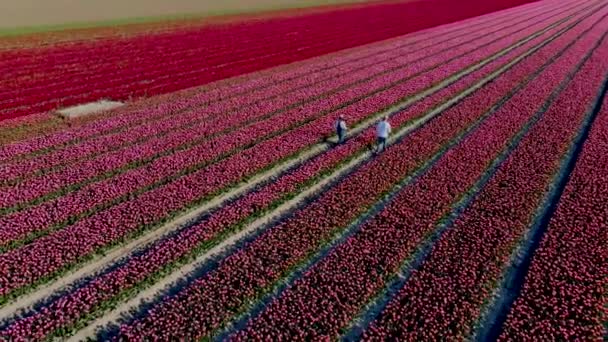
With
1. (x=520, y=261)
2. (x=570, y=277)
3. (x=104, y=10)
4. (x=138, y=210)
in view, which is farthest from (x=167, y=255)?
(x=104, y=10)

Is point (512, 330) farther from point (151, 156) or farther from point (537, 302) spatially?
point (151, 156)

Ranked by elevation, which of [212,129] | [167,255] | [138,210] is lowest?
[167,255]

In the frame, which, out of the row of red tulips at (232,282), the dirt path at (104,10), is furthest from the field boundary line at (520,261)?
the dirt path at (104,10)

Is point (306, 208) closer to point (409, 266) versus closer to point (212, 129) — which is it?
point (409, 266)

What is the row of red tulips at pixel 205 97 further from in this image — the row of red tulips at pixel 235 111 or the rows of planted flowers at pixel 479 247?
the rows of planted flowers at pixel 479 247

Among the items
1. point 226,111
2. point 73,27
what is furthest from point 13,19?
point 226,111

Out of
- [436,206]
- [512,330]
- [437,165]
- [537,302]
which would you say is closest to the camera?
[512,330]
